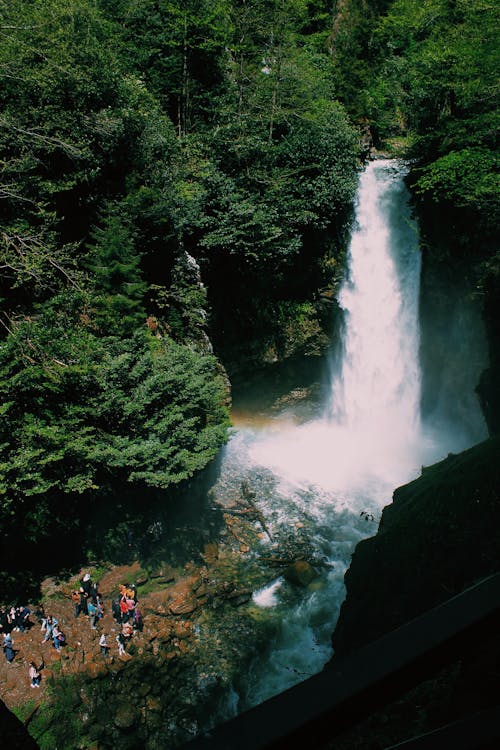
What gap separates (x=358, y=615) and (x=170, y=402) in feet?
23.2

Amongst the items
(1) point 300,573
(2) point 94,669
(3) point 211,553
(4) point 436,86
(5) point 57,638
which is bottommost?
(2) point 94,669

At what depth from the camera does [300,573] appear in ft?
38.5

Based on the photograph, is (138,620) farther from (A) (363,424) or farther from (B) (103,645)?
(A) (363,424)

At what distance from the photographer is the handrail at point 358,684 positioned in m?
0.78

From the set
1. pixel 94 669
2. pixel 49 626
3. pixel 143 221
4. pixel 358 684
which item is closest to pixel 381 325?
pixel 143 221

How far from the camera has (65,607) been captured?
1034cm

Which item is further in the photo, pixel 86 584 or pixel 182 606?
pixel 182 606

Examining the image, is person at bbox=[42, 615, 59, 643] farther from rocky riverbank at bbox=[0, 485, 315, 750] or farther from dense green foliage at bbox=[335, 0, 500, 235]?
dense green foliage at bbox=[335, 0, 500, 235]

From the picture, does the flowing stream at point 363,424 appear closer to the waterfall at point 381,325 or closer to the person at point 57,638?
the waterfall at point 381,325

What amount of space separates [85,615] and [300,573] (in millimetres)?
5796

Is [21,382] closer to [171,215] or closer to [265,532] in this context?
[171,215]

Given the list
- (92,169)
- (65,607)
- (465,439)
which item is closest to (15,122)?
(92,169)

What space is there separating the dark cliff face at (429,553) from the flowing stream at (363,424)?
4.97 meters

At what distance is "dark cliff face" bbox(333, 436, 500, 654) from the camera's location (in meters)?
5.86
